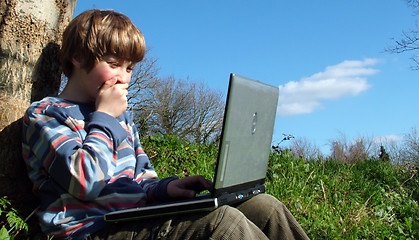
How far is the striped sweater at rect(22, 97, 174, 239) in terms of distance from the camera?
1.72 metres

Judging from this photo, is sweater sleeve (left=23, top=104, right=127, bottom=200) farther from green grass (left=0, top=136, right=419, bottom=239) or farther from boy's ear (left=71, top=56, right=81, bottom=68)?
green grass (left=0, top=136, right=419, bottom=239)

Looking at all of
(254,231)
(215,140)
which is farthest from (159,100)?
(254,231)

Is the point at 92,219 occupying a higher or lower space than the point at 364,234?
higher

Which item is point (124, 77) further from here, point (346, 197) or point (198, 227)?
point (346, 197)

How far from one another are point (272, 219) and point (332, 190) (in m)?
2.66

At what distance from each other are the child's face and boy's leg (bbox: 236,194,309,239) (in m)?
0.97

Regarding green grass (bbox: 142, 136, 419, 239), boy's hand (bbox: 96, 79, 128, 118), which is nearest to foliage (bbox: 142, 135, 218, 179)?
green grass (bbox: 142, 136, 419, 239)

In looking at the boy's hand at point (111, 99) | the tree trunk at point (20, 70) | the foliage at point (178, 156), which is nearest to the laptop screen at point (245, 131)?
the boy's hand at point (111, 99)

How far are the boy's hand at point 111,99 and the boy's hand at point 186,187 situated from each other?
476mm

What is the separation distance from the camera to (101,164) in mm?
1744

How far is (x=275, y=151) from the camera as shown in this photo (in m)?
5.42

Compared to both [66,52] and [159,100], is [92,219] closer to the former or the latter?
[66,52]

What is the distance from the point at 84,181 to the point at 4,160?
2.51 ft

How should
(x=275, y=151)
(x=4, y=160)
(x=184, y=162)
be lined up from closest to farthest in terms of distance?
(x=4, y=160) → (x=184, y=162) → (x=275, y=151)
